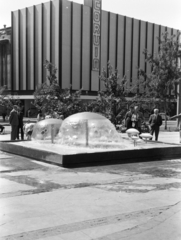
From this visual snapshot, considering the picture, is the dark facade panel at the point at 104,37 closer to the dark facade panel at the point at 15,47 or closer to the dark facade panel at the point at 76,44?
the dark facade panel at the point at 76,44

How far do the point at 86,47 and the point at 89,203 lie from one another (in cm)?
4285

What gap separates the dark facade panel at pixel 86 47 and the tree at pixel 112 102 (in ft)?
85.2

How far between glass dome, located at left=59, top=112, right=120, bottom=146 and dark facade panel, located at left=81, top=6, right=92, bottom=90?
36794 mm

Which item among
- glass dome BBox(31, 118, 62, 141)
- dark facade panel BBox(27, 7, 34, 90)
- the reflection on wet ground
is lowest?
the reflection on wet ground

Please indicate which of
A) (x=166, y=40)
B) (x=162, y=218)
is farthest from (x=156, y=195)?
(x=166, y=40)

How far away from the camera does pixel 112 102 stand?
20.7 metres

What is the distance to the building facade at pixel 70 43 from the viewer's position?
145 ft

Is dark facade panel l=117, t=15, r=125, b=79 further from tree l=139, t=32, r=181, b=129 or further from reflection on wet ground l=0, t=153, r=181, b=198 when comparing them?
reflection on wet ground l=0, t=153, r=181, b=198

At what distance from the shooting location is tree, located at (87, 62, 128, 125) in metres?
20.7

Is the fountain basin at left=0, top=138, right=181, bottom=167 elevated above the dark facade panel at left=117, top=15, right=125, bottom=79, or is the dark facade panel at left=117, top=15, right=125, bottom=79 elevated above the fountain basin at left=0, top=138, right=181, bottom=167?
the dark facade panel at left=117, top=15, right=125, bottom=79

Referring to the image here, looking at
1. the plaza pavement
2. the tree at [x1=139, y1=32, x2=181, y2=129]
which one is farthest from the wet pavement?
the tree at [x1=139, y1=32, x2=181, y2=129]

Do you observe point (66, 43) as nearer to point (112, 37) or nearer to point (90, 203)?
point (112, 37)

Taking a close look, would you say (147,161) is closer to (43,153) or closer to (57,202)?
(43,153)

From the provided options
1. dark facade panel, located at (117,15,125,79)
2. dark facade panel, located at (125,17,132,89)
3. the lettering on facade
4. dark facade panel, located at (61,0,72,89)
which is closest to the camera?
dark facade panel, located at (61,0,72,89)
